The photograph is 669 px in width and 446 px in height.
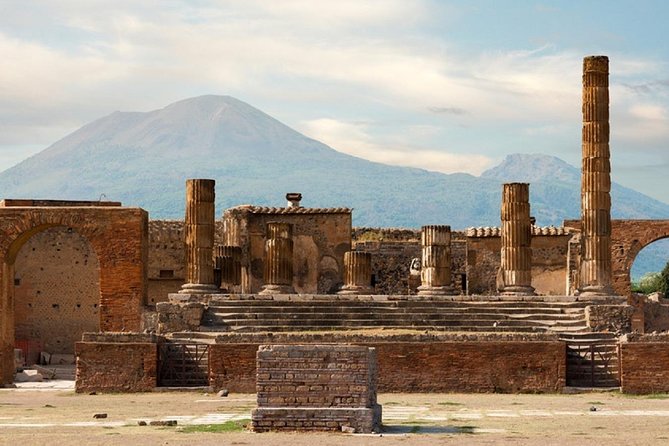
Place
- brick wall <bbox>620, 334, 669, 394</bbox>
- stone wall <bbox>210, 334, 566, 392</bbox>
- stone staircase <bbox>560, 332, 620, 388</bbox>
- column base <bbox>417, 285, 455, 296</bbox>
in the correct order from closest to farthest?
brick wall <bbox>620, 334, 669, 394</bbox> < stone wall <bbox>210, 334, 566, 392</bbox> < stone staircase <bbox>560, 332, 620, 388</bbox> < column base <bbox>417, 285, 455, 296</bbox>

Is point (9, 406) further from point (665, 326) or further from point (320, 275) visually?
point (665, 326)

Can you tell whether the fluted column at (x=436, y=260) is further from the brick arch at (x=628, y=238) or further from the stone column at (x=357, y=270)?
the brick arch at (x=628, y=238)

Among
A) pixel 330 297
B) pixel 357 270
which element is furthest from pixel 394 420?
pixel 357 270

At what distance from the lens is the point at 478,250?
1797 inches

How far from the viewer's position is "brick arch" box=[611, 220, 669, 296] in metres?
49.2

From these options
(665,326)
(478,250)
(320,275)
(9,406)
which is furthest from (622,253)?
(9,406)

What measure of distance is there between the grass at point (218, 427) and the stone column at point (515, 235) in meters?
15.2

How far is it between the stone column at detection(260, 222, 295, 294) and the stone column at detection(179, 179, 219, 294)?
128 centimetres

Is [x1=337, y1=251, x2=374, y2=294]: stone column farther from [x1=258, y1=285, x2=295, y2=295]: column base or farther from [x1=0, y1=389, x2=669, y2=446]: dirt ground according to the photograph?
[x1=0, y1=389, x2=669, y2=446]: dirt ground

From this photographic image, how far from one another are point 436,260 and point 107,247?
7.64 meters

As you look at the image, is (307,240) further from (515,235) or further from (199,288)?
(199,288)

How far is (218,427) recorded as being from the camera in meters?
18.6

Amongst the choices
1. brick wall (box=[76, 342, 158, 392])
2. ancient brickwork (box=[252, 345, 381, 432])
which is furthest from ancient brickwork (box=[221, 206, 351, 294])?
ancient brickwork (box=[252, 345, 381, 432])

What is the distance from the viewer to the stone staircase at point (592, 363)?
26750mm
